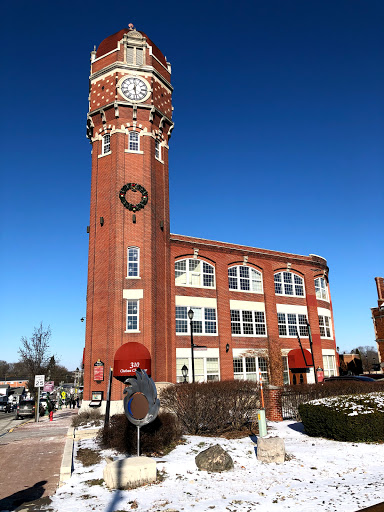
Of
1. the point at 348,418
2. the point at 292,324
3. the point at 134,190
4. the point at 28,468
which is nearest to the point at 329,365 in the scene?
the point at 292,324

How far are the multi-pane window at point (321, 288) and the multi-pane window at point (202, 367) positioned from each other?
14.9 m

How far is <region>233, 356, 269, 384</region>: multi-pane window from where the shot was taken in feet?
107

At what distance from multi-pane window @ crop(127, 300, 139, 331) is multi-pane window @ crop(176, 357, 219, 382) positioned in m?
4.50

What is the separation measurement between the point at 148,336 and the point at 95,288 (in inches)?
208

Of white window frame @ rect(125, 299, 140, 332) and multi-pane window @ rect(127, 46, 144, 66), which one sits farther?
multi-pane window @ rect(127, 46, 144, 66)

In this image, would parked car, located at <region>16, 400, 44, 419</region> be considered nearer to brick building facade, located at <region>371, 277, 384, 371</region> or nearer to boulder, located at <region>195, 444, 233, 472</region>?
boulder, located at <region>195, 444, 233, 472</region>

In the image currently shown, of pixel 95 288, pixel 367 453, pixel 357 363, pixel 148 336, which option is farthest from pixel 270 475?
pixel 357 363

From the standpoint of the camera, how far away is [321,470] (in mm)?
11086

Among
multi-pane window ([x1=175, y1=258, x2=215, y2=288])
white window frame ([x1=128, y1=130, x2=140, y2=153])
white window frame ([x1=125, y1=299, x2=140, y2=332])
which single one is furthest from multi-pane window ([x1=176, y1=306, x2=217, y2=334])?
white window frame ([x1=128, y1=130, x2=140, y2=153])

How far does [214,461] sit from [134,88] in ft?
94.7

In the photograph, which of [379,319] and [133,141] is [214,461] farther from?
[379,319]

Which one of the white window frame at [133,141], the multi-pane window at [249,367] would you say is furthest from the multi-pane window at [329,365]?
the white window frame at [133,141]

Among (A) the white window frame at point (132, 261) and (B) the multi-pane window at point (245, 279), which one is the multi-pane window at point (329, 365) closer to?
(B) the multi-pane window at point (245, 279)

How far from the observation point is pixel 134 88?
32250mm
